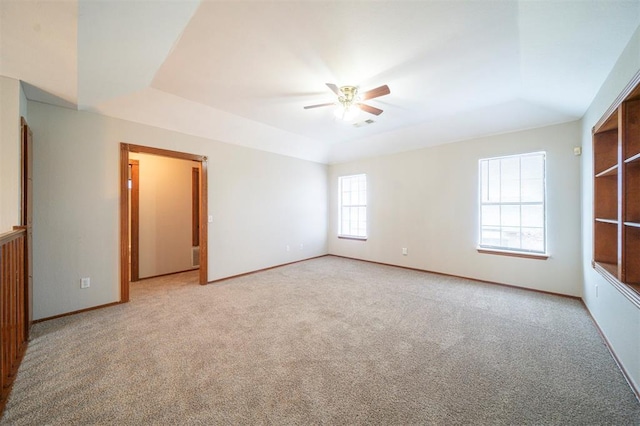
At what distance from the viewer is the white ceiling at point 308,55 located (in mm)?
1768

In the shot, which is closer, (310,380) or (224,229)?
(310,380)

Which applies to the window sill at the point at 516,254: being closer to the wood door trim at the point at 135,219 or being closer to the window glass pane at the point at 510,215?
the window glass pane at the point at 510,215

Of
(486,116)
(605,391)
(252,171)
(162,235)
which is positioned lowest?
(605,391)

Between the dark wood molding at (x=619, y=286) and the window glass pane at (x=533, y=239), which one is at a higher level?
the window glass pane at (x=533, y=239)

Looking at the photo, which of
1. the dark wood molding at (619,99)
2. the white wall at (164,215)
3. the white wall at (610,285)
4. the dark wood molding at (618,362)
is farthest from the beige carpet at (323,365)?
the dark wood molding at (619,99)

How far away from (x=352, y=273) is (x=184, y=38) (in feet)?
14.0

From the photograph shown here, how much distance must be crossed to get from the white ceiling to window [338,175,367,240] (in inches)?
100

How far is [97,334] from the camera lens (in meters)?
2.46

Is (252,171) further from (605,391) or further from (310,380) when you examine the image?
(605,391)

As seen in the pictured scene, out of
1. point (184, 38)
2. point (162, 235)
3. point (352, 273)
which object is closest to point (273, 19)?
point (184, 38)

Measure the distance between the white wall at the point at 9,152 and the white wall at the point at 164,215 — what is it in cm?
233

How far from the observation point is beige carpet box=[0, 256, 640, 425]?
1.52 meters

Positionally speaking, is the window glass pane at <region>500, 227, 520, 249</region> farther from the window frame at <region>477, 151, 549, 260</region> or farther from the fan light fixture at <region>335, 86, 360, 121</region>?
the fan light fixture at <region>335, 86, 360, 121</region>

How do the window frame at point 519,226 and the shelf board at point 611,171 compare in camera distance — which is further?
the window frame at point 519,226
